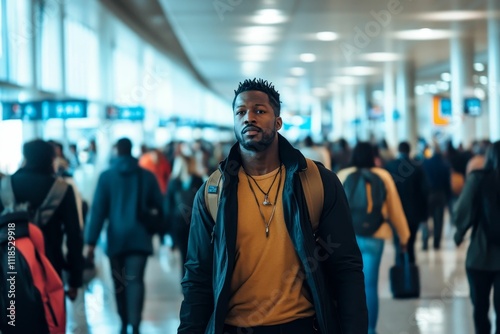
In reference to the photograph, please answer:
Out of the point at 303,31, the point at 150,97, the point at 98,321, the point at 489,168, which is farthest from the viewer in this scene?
the point at 150,97

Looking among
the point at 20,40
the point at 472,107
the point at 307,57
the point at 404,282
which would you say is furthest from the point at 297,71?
the point at 404,282

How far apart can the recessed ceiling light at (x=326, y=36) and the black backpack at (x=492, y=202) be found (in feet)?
69.4

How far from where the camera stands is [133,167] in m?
8.80

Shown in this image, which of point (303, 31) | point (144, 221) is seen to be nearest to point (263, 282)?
point (144, 221)

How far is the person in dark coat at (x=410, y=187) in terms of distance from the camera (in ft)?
40.0

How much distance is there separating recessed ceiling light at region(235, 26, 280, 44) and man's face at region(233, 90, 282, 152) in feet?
78.5

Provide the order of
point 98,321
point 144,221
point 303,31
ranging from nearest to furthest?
1. point 144,221
2. point 98,321
3. point 303,31

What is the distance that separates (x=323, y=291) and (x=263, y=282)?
0.24 m

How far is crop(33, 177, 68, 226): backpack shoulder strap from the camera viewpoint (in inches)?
265

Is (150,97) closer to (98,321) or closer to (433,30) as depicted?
(433,30)

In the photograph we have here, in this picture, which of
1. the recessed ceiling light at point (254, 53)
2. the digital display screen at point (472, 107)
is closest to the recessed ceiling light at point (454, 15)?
the digital display screen at point (472, 107)

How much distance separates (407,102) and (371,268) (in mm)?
33220

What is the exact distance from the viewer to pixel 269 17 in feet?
82.6

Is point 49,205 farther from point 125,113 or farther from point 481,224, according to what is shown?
point 125,113
